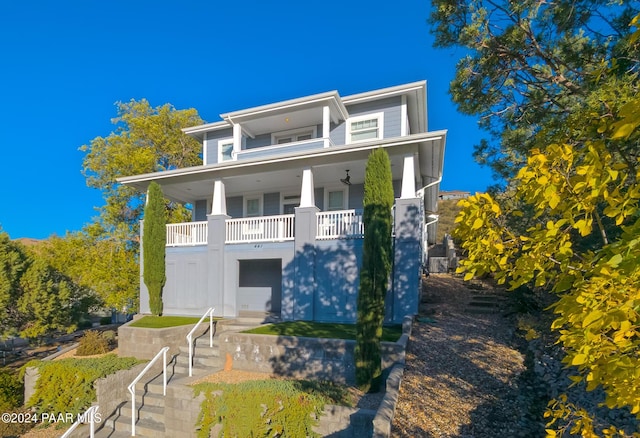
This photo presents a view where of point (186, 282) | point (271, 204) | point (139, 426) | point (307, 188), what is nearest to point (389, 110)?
point (307, 188)

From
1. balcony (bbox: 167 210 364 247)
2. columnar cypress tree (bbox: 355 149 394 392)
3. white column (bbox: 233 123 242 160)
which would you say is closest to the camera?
columnar cypress tree (bbox: 355 149 394 392)

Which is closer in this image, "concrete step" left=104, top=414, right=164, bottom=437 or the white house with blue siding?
"concrete step" left=104, top=414, right=164, bottom=437

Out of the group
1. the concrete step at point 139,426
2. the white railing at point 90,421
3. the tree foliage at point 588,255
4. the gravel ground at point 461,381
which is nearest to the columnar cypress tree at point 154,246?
the concrete step at point 139,426

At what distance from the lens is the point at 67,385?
8.52m

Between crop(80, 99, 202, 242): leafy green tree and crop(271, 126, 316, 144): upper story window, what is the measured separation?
7913 millimetres

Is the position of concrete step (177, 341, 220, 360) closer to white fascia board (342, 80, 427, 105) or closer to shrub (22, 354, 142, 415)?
shrub (22, 354, 142, 415)

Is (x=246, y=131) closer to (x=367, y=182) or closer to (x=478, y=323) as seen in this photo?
(x=367, y=182)

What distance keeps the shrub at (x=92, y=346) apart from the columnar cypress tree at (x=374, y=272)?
937cm

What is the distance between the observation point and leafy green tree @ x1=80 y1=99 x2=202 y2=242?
17484 millimetres

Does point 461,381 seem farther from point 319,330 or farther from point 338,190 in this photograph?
point 338,190

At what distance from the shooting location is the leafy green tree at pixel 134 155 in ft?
57.4

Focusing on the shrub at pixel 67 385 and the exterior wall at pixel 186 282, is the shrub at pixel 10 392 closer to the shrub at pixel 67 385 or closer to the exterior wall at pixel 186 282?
the shrub at pixel 67 385

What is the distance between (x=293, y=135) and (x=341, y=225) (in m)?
5.74

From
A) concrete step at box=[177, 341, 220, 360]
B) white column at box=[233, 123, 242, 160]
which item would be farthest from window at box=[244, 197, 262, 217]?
concrete step at box=[177, 341, 220, 360]
